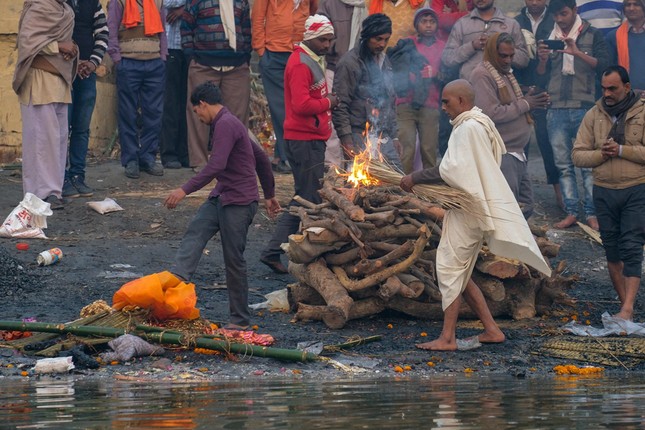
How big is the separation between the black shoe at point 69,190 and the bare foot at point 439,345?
5.98 metres

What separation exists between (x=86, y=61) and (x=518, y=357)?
6.63m

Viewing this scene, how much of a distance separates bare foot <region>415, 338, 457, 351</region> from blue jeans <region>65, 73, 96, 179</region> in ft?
19.6

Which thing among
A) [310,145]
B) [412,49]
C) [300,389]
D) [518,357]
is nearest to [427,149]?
[412,49]

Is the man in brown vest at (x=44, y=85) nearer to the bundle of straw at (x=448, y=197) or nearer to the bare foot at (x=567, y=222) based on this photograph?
the bundle of straw at (x=448, y=197)

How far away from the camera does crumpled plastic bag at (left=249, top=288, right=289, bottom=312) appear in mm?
12273

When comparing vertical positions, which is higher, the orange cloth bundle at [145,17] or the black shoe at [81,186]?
the orange cloth bundle at [145,17]

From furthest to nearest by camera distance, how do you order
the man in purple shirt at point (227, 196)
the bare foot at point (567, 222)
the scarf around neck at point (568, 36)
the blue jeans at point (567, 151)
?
1. the blue jeans at point (567, 151)
2. the bare foot at point (567, 222)
3. the scarf around neck at point (568, 36)
4. the man in purple shirt at point (227, 196)

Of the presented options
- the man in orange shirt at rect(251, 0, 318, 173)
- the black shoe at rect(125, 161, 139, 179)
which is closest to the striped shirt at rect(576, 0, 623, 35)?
the man in orange shirt at rect(251, 0, 318, 173)

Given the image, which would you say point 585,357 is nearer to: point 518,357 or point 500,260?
point 518,357

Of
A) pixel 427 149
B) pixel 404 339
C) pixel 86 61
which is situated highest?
pixel 86 61

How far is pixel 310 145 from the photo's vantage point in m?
13.5

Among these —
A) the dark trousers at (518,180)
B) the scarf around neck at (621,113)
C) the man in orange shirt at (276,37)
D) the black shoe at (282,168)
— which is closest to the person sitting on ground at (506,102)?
the dark trousers at (518,180)

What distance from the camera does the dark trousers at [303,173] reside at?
13484 mm

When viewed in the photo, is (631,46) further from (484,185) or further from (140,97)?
(484,185)
